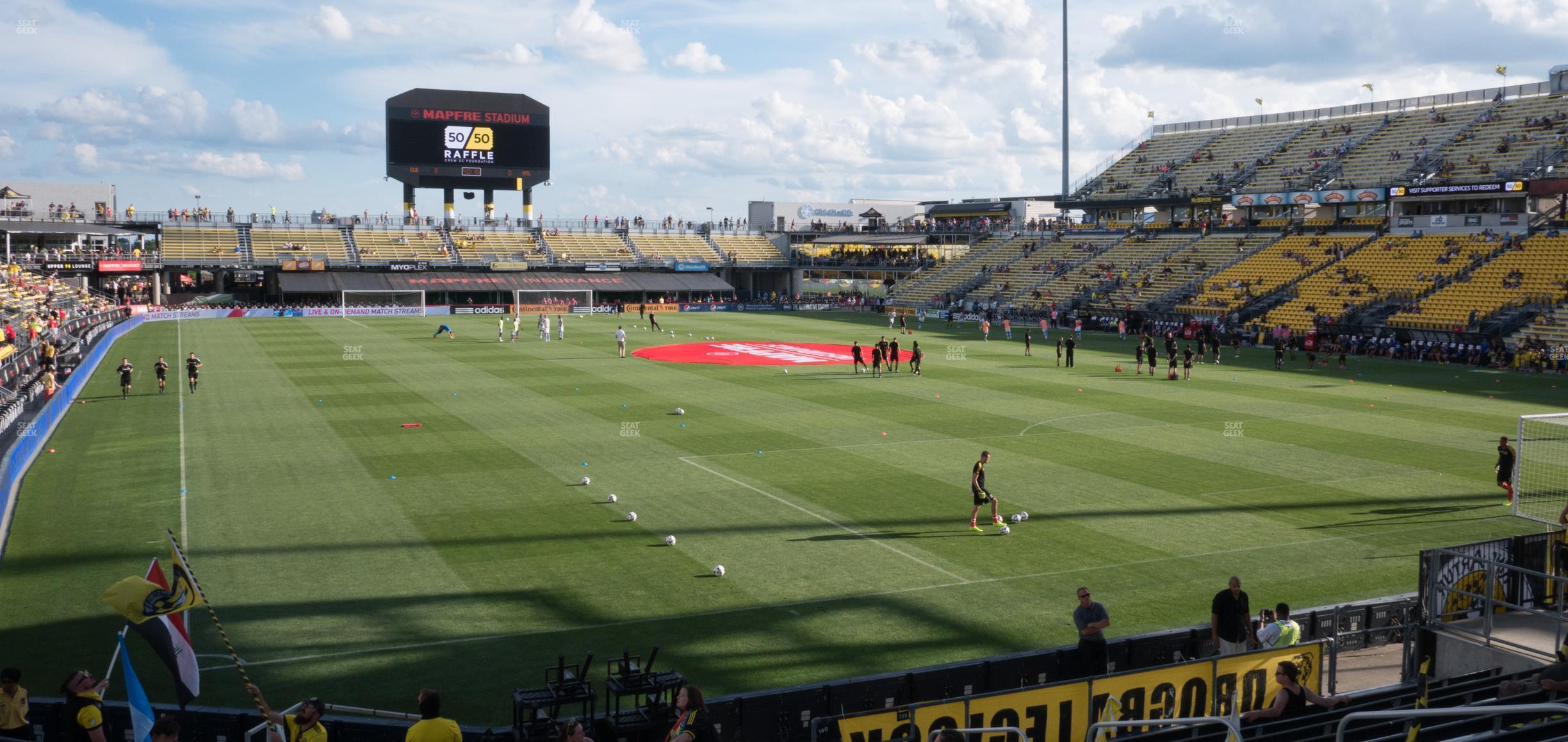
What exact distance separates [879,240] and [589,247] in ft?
91.7

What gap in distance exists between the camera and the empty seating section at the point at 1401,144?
68938 mm

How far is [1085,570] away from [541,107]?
7697 cm

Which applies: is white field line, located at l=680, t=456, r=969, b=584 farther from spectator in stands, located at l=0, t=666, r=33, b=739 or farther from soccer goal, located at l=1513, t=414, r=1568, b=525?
spectator in stands, located at l=0, t=666, r=33, b=739

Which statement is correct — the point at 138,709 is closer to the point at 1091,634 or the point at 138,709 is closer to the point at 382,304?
the point at 1091,634

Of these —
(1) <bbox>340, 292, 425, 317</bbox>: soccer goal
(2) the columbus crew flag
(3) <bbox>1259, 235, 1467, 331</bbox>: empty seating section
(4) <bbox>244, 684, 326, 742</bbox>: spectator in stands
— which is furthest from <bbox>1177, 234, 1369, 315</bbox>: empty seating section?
(4) <bbox>244, 684, 326, 742</bbox>: spectator in stands

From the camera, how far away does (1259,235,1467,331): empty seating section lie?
57969 millimetres

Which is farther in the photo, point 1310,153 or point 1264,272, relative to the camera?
point 1310,153

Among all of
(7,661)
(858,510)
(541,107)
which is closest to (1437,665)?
(858,510)

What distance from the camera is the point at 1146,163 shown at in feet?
294

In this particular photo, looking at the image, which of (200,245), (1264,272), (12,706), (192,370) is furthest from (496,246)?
(12,706)

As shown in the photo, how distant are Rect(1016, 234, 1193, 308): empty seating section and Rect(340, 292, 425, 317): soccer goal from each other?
44.0 metres

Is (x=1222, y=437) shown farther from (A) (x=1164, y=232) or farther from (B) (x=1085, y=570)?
(A) (x=1164, y=232)

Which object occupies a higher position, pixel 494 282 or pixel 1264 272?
pixel 1264 272

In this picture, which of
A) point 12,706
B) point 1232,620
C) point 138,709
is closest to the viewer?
point 138,709
